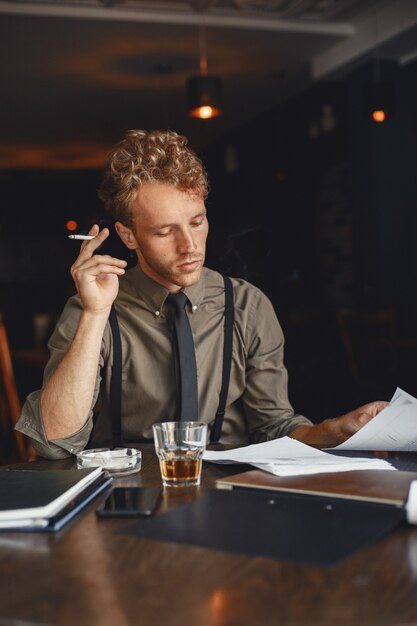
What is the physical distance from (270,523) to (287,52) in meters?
5.22

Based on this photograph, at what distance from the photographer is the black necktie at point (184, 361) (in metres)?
1.61

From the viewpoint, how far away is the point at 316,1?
4.74 meters

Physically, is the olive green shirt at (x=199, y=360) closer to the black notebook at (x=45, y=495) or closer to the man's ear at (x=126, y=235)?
the man's ear at (x=126, y=235)

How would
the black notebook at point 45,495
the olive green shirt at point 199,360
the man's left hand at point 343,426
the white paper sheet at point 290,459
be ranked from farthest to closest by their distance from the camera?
the olive green shirt at point 199,360
the man's left hand at point 343,426
the white paper sheet at point 290,459
the black notebook at point 45,495

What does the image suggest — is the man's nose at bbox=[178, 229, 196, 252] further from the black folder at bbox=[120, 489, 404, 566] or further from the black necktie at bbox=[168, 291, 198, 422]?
the black folder at bbox=[120, 489, 404, 566]

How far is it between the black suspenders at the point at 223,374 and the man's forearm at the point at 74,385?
16cm

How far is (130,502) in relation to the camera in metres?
0.99

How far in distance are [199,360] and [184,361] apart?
0.10 meters

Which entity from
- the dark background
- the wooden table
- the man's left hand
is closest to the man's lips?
the man's left hand

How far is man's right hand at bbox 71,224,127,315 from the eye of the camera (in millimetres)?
1479

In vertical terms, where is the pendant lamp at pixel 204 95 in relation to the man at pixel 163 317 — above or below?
above

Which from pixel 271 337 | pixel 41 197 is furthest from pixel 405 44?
pixel 41 197

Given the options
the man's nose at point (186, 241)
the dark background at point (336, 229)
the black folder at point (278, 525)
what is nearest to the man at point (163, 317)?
the man's nose at point (186, 241)

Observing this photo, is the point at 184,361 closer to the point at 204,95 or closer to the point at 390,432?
the point at 390,432
